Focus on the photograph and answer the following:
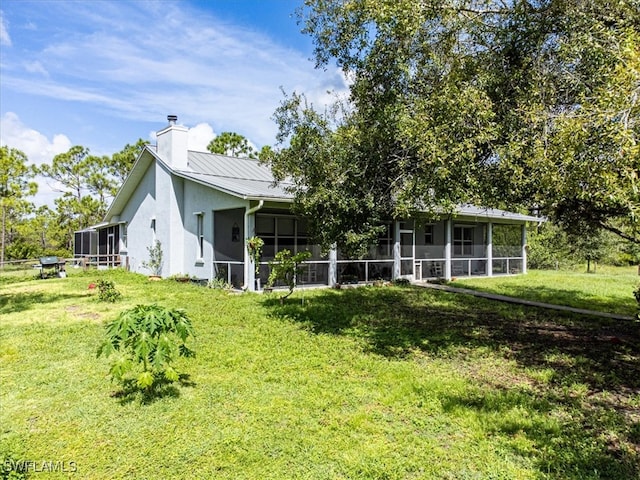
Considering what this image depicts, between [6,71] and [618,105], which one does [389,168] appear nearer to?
[618,105]

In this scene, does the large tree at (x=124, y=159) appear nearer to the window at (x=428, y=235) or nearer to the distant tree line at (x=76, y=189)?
the distant tree line at (x=76, y=189)

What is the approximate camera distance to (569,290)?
48.9 ft

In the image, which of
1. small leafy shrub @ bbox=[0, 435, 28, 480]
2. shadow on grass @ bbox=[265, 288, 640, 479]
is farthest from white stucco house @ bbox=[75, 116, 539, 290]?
small leafy shrub @ bbox=[0, 435, 28, 480]

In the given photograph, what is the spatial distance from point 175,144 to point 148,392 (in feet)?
42.7

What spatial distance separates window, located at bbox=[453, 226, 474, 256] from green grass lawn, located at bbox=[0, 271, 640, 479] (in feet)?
38.4

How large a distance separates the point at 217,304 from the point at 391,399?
6764mm

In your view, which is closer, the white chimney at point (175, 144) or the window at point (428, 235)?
the white chimney at point (175, 144)

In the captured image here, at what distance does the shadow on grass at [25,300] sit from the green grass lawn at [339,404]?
1783mm

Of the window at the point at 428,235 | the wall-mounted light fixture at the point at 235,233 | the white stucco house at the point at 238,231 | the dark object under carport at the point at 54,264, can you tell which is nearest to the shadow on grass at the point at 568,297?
the white stucco house at the point at 238,231

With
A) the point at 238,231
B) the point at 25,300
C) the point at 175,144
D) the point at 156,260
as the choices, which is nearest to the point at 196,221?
the point at 238,231

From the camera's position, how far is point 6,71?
42.7ft

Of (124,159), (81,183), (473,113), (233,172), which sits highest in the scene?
(124,159)

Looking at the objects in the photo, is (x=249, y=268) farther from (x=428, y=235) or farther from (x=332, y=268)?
(x=428, y=235)

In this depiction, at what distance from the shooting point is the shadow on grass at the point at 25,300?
1019 centimetres
